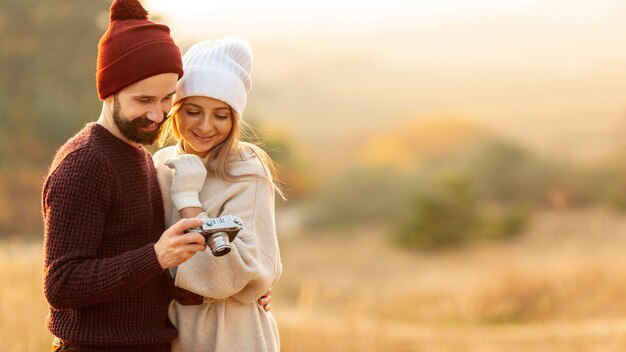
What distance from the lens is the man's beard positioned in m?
3.32

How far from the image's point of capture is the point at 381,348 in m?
9.09

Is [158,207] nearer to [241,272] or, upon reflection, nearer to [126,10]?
[241,272]

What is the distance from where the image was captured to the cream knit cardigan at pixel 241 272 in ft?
11.5

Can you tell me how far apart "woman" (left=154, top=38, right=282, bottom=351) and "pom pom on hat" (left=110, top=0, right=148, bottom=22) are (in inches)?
13.0

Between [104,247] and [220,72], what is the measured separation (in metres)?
0.87

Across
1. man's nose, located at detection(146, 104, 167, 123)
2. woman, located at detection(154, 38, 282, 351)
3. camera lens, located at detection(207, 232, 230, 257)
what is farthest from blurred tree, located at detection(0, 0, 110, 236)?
camera lens, located at detection(207, 232, 230, 257)

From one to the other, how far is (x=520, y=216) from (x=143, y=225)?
28.1 metres

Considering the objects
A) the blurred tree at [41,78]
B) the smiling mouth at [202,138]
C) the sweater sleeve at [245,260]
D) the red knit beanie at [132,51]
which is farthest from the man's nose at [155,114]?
the blurred tree at [41,78]

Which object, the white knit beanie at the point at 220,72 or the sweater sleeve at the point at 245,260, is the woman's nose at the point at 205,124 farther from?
the sweater sleeve at the point at 245,260

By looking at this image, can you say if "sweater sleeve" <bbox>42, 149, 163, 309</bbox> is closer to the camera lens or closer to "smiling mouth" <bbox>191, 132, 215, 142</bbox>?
the camera lens

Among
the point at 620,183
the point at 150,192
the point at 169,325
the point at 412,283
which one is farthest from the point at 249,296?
the point at 620,183

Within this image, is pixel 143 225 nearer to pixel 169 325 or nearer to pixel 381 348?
pixel 169 325

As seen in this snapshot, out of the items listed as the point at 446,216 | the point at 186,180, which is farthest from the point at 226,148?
the point at 446,216

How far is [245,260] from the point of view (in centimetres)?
348
